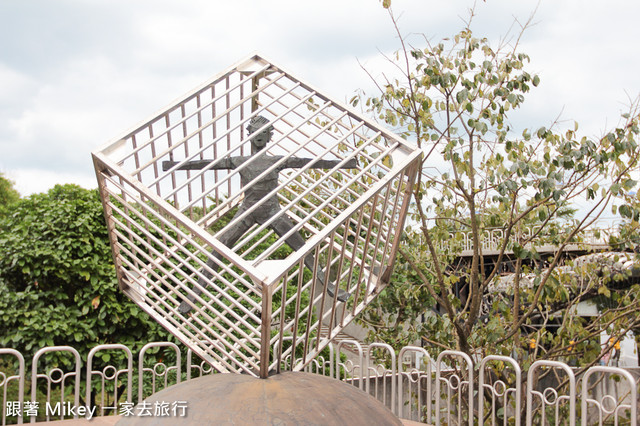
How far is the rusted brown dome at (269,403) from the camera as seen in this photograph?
2.65m

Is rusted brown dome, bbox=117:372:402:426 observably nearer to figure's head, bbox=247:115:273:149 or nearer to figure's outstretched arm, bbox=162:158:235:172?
figure's outstretched arm, bbox=162:158:235:172

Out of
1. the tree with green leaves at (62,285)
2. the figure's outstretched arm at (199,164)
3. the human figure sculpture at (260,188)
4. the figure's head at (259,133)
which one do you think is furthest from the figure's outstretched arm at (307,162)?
the tree with green leaves at (62,285)

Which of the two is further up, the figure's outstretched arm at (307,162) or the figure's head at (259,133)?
the figure's head at (259,133)

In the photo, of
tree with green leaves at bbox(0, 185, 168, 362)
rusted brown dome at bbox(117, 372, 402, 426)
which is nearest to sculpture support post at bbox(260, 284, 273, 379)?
rusted brown dome at bbox(117, 372, 402, 426)

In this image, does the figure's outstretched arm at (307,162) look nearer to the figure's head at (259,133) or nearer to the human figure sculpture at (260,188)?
the human figure sculpture at (260,188)

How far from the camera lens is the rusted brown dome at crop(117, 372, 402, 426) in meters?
2.65

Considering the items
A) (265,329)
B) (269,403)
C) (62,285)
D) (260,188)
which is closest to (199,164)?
(260,188)

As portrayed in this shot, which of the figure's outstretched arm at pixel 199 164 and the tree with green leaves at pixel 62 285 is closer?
the figure's outstretched arm at pixel 199 164

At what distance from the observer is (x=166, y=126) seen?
365 centimetres

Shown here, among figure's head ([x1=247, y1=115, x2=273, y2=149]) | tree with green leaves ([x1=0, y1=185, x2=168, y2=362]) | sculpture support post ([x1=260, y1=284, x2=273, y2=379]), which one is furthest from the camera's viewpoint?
tree with green leaves ([x1=0, y1=185, x2=168, y2=362])

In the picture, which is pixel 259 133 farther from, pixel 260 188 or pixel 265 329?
pixel 265 329

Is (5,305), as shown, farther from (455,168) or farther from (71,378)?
(455,168)

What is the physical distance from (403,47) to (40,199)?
4.16 metres

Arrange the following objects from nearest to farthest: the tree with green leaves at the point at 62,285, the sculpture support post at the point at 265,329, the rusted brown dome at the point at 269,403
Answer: the sculpture support post at the point at 265,329 → the rusted brown dome at the point at 269,403 → the tree with green leaves at the point at 62,285
